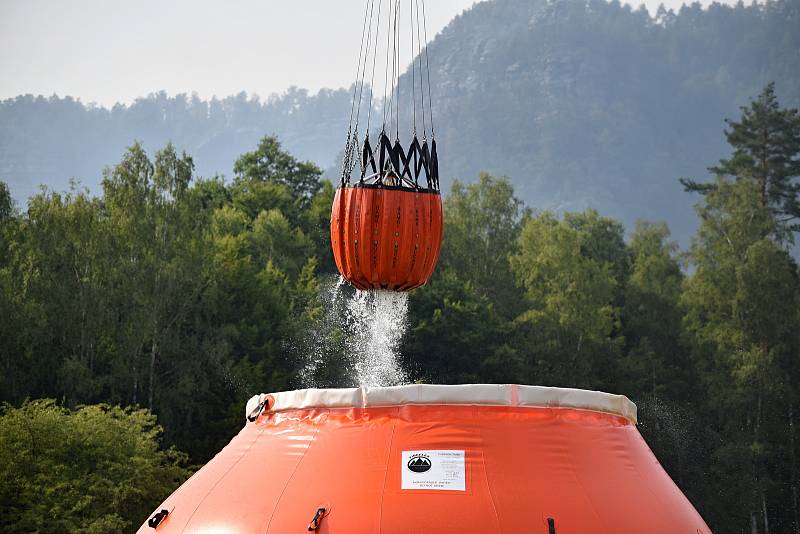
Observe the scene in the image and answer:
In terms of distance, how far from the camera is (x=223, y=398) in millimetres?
51469

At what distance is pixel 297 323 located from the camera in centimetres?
5678

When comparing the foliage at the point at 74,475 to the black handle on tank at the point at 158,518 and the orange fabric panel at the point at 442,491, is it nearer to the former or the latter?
the black handle on tank at the point at 158,518

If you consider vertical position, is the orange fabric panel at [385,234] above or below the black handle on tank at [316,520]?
above

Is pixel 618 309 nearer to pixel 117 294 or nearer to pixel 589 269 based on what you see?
pixel 589 269

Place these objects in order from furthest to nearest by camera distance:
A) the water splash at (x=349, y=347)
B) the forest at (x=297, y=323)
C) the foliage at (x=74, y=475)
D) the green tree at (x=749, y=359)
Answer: the green tree at (x=749, y=359) → the water splash at (x=349, y=347) → the forest at (x=297, y=323) → the foliage at (x=74, y=475)

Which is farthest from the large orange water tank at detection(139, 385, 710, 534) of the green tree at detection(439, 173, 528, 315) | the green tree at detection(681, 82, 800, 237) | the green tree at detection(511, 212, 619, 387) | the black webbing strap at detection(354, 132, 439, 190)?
the green tree at detection(681, 82, 800, 237)

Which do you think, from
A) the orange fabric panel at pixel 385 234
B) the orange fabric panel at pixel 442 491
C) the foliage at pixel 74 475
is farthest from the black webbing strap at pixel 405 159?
the foliage at pixel 74 475

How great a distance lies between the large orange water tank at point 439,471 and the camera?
7.62 m

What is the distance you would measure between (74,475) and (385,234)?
914 inches

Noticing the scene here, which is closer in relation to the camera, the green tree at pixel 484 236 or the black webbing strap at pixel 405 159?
the black webbing strap at pixel 405 159

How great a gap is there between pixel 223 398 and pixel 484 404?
44.4 metres

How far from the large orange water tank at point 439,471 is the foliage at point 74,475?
2409 centimetres

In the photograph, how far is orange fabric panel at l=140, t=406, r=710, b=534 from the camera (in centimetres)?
760

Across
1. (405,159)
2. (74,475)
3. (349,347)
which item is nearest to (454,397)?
(405,159)
